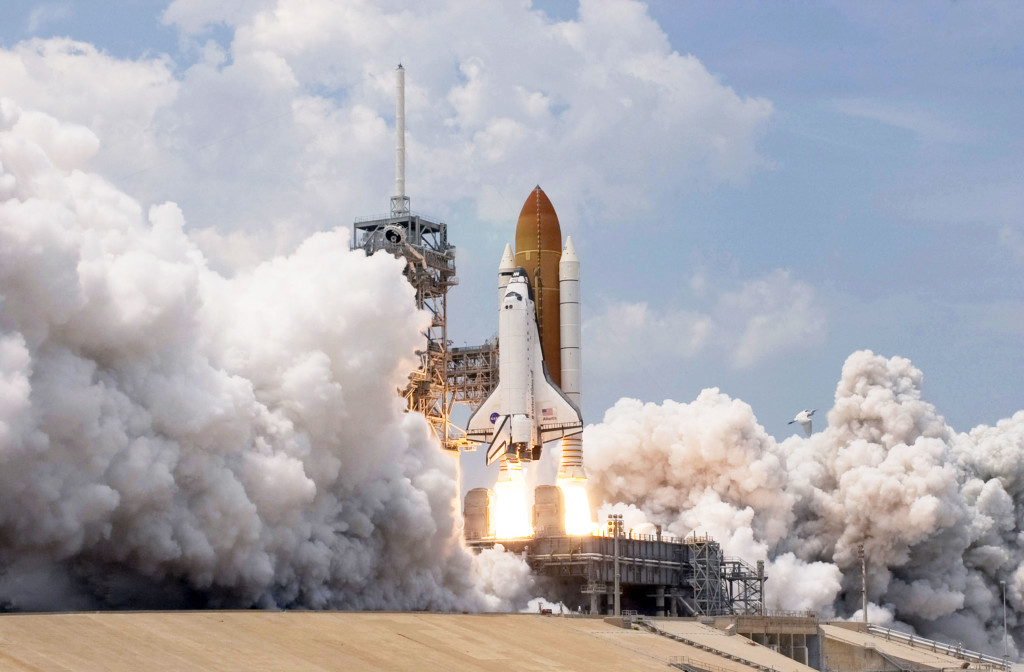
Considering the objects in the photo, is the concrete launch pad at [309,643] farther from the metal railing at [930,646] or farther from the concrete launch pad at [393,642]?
the metal railing at [930,646]

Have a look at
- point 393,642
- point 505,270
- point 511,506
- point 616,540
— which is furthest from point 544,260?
point 393,642

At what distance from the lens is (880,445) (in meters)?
89.0

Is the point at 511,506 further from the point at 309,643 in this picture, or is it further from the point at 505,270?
the point at 309,643

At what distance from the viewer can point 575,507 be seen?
2825 inches

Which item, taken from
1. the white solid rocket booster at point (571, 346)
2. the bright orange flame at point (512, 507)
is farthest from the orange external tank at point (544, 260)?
the bright orange flame at point (512, 507)

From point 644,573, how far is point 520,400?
11305mm

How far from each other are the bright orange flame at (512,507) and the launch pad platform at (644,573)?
1217 millimetres

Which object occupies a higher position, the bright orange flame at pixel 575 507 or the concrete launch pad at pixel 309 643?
the bright orange flame at pixel 575 507

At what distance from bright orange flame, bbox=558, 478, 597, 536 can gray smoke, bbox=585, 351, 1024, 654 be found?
37.6 feet

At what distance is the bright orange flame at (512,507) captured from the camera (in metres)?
71.4

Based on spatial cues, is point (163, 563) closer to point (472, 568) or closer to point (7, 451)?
point (7, 451)

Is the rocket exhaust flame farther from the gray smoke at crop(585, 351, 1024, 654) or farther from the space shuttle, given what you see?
the gray smoke at crop(585, 351, 1024, 654)

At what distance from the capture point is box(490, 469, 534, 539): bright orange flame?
71.4m

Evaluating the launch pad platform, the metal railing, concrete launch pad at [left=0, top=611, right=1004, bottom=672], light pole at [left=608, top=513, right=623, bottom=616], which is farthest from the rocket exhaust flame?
the metal railing
